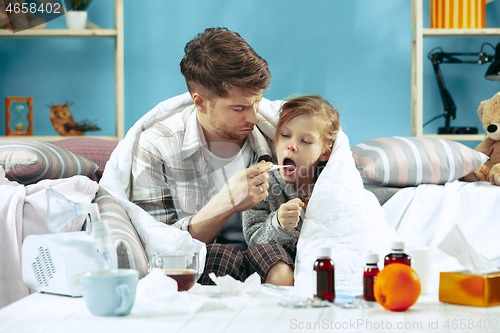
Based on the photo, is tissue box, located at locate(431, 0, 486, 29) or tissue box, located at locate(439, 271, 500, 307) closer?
tissue box, located at locate(439, 271, 500, 307)

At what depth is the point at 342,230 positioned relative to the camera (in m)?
1.13

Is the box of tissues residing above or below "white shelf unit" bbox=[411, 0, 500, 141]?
below

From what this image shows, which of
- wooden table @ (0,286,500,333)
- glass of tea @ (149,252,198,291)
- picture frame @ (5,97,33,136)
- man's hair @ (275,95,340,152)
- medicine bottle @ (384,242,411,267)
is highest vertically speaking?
picture frame @ (5,97,33,136)

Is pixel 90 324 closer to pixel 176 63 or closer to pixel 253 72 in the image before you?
pixel 253 72

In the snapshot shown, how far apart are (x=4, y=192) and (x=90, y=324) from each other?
0.75 meters

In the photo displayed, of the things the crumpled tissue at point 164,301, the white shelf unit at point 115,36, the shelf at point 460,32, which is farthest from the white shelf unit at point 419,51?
the crumpled tissue at point 164,301

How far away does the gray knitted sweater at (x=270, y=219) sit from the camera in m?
1.20

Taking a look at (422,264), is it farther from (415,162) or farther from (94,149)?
(94,149)

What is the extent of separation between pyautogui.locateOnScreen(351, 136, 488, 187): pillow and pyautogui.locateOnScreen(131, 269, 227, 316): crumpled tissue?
43.1 inches

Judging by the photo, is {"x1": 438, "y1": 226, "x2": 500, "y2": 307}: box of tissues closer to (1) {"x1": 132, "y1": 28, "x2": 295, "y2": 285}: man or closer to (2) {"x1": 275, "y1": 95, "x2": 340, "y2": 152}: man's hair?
(1) {"x1": 132, "y1": 28, "x2": 295, "y2": 285}: man

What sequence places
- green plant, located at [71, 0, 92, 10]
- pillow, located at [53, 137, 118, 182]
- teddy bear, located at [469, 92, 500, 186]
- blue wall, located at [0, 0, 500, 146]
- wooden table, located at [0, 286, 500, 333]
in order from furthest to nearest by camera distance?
blue wall, located at [0, 0, 500, 146] < green plant, located at [71, 0, 92, 10] < teddy bear, located at [469, 92, 500, 186] < pillow, located at [53, 137, 118, 182] < wooden table, located at [0, 286, 500, 333]

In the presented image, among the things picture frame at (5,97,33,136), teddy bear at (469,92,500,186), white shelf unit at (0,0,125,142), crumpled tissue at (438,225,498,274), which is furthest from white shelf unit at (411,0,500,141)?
picture frame at (5,97,33,136)

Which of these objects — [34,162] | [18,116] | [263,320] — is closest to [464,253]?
[263,320]

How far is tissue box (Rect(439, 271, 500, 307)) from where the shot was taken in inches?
27.3
